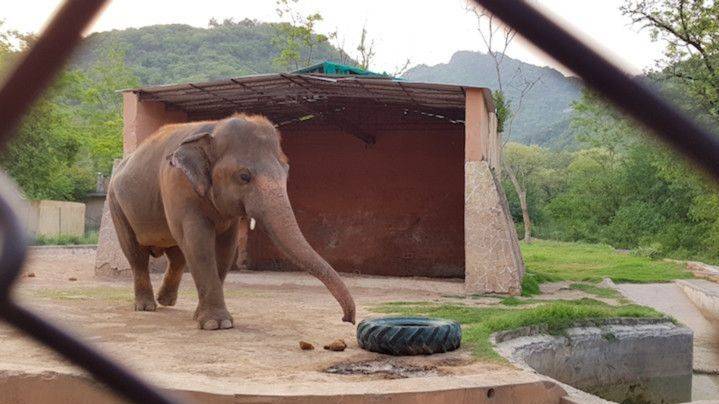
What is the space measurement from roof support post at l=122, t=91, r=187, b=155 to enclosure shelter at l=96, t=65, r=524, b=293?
2cm

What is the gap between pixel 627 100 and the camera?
0.86 m

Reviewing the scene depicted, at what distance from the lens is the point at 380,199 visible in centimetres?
1669

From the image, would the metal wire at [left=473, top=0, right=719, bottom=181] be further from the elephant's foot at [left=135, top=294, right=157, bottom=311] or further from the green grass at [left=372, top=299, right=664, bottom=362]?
the elephant's foot at [left=135, top=294, right=157, bottom=311]

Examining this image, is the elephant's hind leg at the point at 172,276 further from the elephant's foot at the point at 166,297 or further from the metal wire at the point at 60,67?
the metal wire at the point at 60,67

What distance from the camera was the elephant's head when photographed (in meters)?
7.01

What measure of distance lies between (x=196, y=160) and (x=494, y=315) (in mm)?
3609

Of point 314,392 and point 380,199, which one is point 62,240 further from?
point 314,392

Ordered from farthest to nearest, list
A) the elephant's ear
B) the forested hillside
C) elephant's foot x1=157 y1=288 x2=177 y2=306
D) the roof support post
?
the forested hillside, the roof support post, elephant's foot x1=157 y1=288 x2=177 y2=306, the elephant's ear

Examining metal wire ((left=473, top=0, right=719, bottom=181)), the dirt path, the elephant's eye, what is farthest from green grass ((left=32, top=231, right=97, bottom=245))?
metal wire ((left=473, top=0, right=719, bottom=181))

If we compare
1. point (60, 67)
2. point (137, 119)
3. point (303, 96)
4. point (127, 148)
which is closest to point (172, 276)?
point (127, 148)

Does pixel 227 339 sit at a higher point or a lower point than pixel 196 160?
lower

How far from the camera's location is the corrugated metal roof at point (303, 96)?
12.6 m

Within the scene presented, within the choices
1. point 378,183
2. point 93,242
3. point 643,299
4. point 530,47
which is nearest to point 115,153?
point 93,242

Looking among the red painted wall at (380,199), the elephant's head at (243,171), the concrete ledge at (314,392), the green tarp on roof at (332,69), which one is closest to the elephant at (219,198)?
the elephant's head at (243,171)
